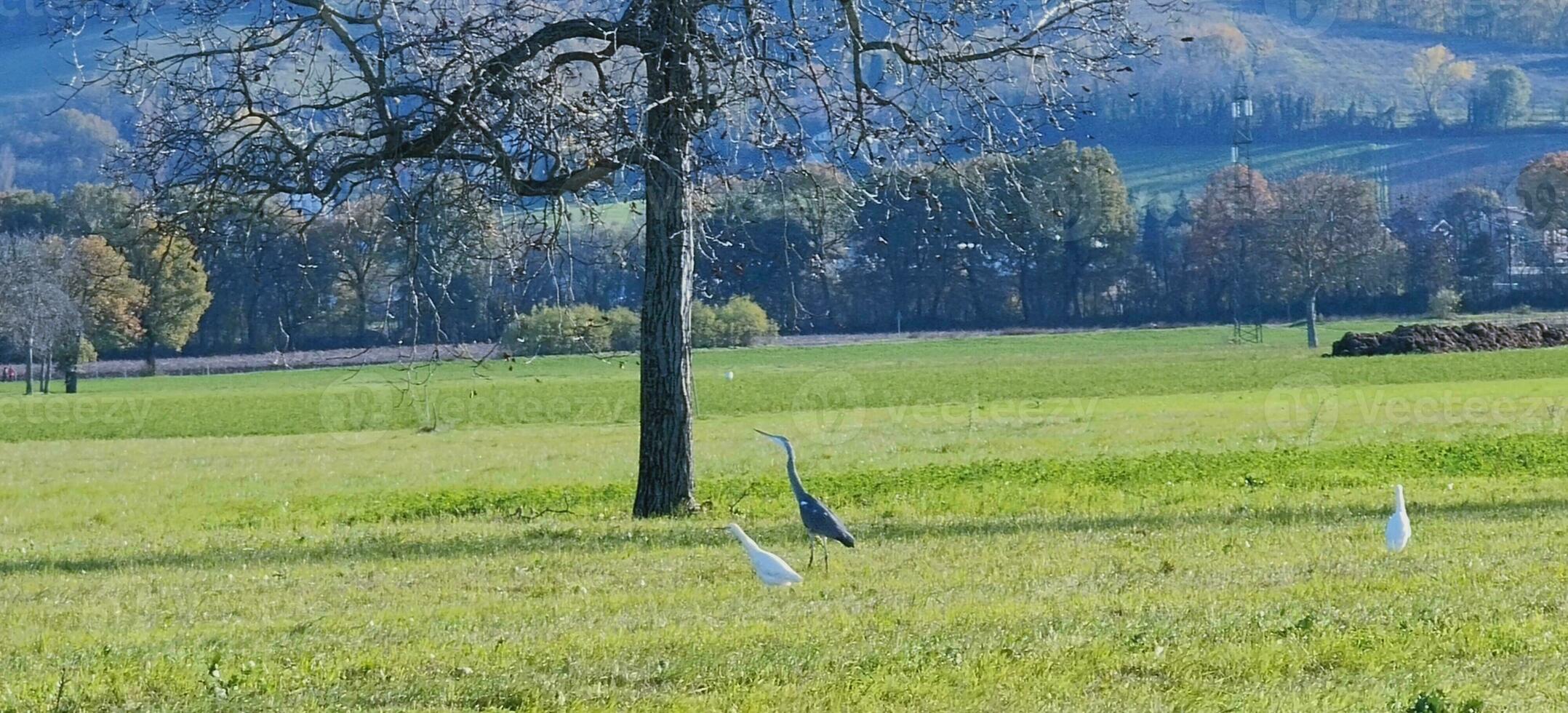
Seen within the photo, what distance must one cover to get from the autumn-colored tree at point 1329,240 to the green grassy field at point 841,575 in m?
71.0

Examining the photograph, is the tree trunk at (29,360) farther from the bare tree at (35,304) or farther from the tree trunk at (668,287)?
the tree trunk at (668,287)

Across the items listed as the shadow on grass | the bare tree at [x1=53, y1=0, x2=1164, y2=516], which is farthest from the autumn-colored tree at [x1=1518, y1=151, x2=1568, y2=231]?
the bare tree at [x1=53, y1=0, x2=1164, y2=516]

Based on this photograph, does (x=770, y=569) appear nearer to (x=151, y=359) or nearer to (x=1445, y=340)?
(x=1445, y=340)

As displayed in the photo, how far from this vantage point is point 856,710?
25.8 feet

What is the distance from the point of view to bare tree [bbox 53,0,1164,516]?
16.7 metres

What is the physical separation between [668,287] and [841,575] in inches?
264

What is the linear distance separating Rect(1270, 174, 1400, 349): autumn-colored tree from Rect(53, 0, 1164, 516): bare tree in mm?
87483

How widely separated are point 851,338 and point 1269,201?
3722 centimetres

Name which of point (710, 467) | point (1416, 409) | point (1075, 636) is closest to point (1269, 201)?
point (1416, 409)

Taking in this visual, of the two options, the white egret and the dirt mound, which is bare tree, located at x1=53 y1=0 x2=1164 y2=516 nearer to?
the white egret

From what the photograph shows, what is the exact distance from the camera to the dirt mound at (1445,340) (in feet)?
251

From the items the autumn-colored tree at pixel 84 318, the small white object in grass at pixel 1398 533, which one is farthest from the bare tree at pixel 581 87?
the autumn-colored tree at pixel 84 318
